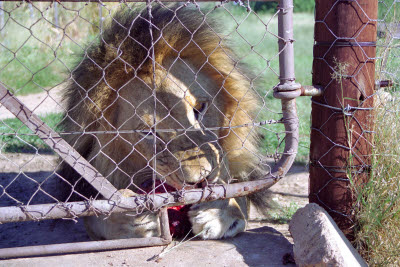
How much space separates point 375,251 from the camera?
2.29 meters

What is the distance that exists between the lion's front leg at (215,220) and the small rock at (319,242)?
1.05 ft

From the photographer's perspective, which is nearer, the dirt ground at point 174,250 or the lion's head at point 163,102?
the dirt ground at point 174,250

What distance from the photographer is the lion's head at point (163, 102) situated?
234 cm

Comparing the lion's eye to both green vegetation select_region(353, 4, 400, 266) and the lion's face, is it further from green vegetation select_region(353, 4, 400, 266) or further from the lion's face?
green vegetation select_region(353, 4, 400, 266)

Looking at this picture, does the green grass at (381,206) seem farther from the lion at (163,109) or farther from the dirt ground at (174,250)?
the lion at (163,109)

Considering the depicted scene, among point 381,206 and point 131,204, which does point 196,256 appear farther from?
point 381,206

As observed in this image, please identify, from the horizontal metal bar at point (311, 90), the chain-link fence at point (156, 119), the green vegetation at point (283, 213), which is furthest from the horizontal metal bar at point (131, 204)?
the green vegetation at point (283, 213)

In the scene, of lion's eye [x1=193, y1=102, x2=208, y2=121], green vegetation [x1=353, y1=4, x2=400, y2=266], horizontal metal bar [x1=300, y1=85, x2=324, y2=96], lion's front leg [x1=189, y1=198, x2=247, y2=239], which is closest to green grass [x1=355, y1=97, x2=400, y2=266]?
green vegetation [x1=353, y1=4, x2=400, y2=266]

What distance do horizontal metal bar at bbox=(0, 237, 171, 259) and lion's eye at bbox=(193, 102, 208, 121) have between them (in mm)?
622

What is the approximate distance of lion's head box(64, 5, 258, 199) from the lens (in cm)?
234

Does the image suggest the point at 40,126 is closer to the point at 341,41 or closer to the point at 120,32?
the point at 120,32

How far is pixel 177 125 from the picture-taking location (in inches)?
94.2

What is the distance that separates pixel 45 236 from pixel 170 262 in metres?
1.19

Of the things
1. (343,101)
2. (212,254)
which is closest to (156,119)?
(212,254)
